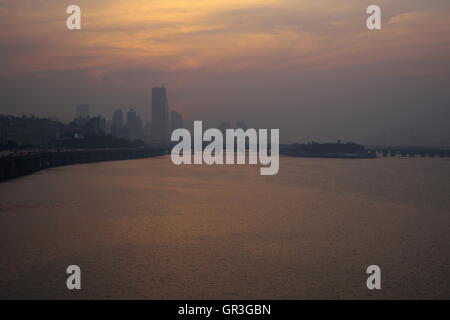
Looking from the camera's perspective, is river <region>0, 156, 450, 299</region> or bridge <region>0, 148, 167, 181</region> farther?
bridge <region>0, 148, 167, 181</region>

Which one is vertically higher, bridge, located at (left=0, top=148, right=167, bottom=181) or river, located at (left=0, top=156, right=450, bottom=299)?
bridge, located at (left=0, top=148, right=167, bottom=181)

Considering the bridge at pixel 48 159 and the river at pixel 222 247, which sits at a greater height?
the bridge at pixel 48 159

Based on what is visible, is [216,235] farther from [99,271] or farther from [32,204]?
[32,204]

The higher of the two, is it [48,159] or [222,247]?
[48,159]

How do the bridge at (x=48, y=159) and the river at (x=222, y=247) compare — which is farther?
the bridge at (x=48, y=159)

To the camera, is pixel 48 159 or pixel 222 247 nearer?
pixel 222 247

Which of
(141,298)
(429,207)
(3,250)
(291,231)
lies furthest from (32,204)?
(429,207)
